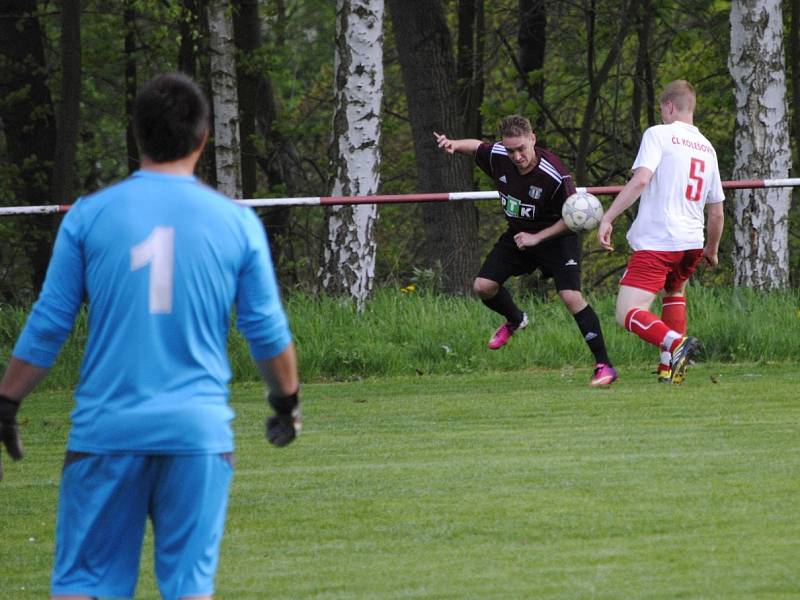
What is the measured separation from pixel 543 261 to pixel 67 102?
10926mm

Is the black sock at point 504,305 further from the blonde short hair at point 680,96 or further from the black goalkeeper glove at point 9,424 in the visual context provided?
the black goalkeeper glove at point 9,424

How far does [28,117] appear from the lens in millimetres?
24562

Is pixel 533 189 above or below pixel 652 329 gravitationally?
above

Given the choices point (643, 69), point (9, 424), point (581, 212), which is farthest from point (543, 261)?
point (643, 69)

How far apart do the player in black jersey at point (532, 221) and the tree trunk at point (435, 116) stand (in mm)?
7459

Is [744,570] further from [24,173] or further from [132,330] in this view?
[24,173]

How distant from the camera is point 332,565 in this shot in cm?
577

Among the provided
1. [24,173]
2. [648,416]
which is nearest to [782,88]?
[648,416]

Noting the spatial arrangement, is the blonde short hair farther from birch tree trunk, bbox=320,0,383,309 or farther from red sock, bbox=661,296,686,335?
birch tree trunk, bbox=320,0,383,309

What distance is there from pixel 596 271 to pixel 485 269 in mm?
17077

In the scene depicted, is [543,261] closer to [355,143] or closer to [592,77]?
[355,143]

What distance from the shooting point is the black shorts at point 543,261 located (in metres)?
11.1

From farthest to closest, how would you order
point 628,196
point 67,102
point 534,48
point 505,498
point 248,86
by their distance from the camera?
point 248,86 < point 534,48 < point 67,102 < point 628,196 < point 505,498

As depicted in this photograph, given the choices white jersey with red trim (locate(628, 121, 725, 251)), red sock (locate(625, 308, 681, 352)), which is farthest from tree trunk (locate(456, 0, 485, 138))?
red sock (locate(625, 308, 681, 352))
